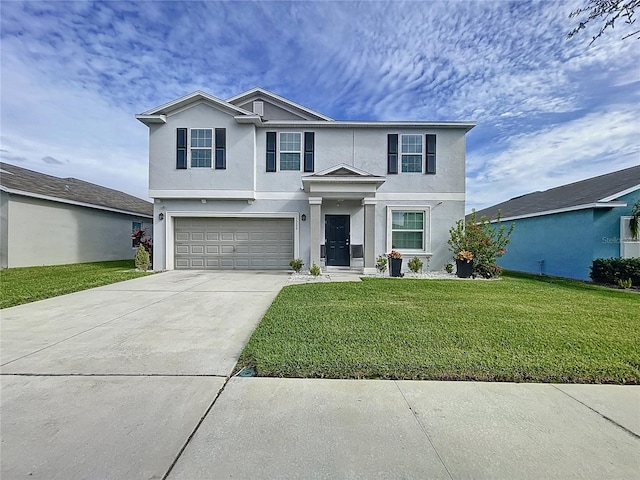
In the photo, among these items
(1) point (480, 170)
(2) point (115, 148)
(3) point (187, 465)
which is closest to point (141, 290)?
(3) point (187, 465)

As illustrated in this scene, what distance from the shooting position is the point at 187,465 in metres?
1.90

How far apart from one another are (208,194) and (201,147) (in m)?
1.95

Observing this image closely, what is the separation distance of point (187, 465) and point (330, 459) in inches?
38.0

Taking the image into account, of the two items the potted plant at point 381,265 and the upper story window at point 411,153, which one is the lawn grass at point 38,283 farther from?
the upper story window at point 411,153

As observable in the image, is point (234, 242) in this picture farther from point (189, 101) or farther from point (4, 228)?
point (4, 228)

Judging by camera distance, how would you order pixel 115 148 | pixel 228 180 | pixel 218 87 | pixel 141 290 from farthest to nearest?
pixel 115 148
pixel 218 87
pixel 228 180
pixel 141 290

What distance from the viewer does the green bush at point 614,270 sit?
31.0ft

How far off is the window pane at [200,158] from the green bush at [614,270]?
1526 cm

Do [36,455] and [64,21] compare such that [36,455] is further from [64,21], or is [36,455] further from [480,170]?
[480,170]

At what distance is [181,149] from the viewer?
11.6 m

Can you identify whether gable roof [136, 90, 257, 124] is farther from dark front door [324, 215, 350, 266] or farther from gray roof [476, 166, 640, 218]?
gray roof [476, 166, 640, 218]

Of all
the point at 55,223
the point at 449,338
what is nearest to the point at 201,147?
the point at 55,223

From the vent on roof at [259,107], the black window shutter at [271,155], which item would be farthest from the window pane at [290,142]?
the vent on roof at [259,107]

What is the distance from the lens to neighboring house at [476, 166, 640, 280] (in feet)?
35.9
